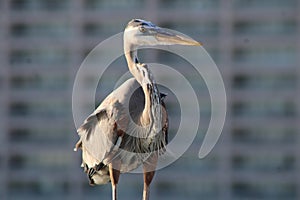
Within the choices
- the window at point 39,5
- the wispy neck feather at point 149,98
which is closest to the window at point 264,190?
the window at point 39,5

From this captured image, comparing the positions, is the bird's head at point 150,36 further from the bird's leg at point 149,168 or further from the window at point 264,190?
the window at point 264,190

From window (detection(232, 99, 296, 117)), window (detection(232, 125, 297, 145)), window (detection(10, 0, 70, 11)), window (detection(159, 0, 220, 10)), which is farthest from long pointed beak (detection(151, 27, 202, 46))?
window (detection(10, 0, 70, 11))

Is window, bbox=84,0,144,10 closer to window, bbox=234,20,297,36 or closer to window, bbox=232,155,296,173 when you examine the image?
window, bbox=234,20,297,36

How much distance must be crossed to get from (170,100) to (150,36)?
59.4 feet

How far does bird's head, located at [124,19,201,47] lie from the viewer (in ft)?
11.8

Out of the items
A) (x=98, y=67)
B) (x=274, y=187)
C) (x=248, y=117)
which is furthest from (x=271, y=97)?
(x=98, y=67)

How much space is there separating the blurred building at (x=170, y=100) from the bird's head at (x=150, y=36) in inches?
704

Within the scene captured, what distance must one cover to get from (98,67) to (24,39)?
2.60 m

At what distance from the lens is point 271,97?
2220 cm

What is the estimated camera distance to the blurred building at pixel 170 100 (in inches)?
857

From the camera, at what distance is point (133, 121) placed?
147 inches

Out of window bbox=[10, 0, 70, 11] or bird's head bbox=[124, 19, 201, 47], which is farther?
window bbox=[10, 0, 70, 11]

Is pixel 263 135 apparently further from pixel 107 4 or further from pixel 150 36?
pixel 150 36

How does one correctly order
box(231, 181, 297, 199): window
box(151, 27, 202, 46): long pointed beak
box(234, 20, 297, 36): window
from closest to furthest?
1. box(151, 27, 202, 46): long pointed beak
2. box(234, 20, 297, 36): window
3. box(231, 181, 297, 199): window
